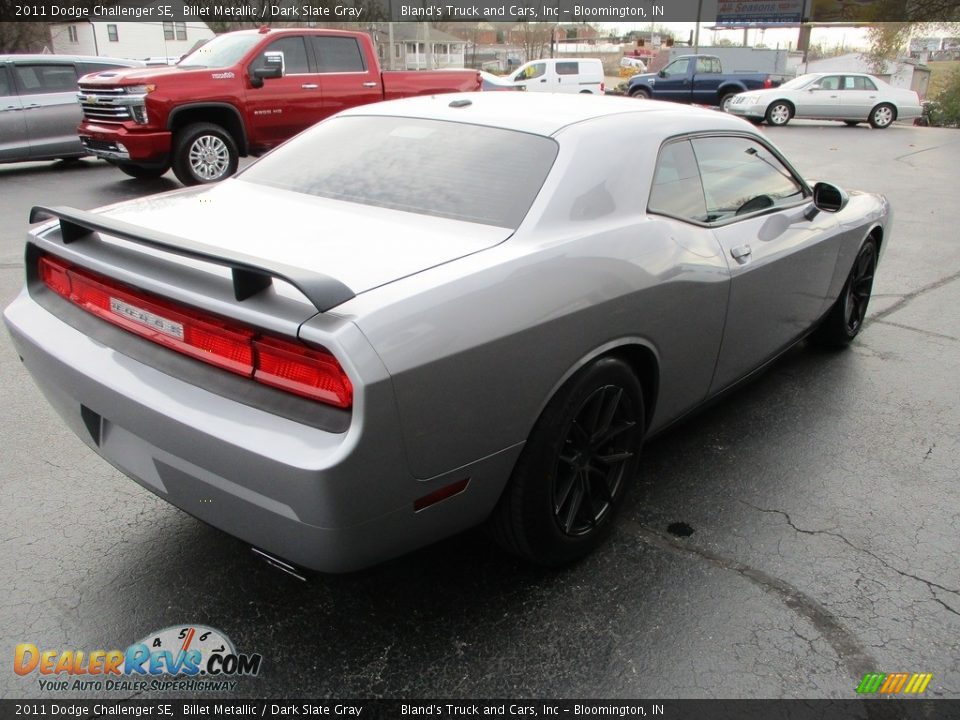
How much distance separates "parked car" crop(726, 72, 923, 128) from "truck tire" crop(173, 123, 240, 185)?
16.4 m

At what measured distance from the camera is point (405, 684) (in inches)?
86.7

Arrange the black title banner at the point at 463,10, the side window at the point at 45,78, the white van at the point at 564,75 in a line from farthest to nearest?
the black title banner at the point at 463,10 < the white van at the point at 564,75 < the side window at the point at 45,78

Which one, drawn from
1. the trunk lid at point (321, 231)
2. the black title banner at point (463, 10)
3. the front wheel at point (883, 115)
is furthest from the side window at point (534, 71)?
the trunk lid at point (321, 231)

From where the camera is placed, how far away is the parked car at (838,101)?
69.3 ft

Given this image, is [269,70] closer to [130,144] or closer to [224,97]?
[224,97]

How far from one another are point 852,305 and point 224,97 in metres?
7.59

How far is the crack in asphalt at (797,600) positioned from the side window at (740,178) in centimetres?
131

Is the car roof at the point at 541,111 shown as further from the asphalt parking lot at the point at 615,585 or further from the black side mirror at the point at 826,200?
the asphalt parking lot at the point at 615,585

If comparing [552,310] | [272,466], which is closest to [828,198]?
[552,310]

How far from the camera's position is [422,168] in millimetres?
2947

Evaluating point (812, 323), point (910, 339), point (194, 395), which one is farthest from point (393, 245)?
point (910, 339)

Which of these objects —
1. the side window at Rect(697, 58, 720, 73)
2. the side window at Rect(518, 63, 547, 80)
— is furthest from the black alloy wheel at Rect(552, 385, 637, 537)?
the side window at Rect(518, 63, 547, 80)

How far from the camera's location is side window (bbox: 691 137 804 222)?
3283 millimetres

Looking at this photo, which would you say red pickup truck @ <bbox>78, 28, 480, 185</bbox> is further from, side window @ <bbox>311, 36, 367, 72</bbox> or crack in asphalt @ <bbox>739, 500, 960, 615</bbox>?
crack in asphalt @ <bbox>739, 500, 960, 615</bbox>
